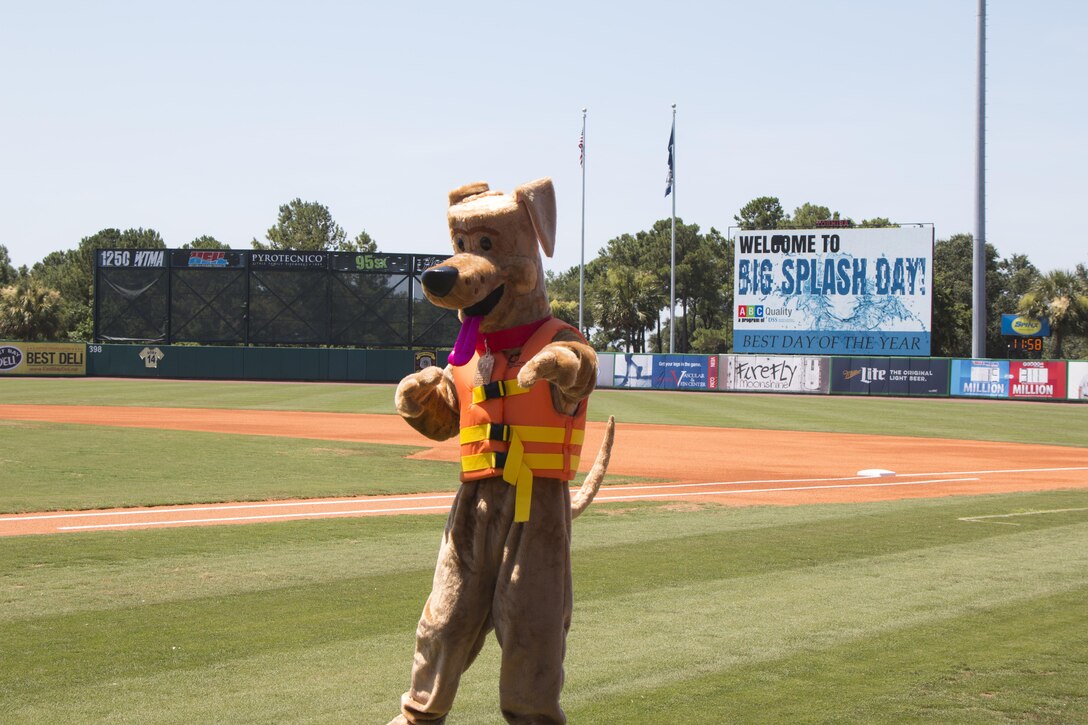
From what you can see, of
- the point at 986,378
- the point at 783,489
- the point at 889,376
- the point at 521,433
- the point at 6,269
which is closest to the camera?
the point at 521,433

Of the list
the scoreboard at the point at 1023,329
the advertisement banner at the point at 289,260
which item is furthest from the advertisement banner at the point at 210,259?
the scoreboard at the point at 1023,329

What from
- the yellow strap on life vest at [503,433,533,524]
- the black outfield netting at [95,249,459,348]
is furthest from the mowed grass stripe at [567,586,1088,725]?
the black outfield netting at [95,249,459,348]

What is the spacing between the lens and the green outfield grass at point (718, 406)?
30219 millimetres

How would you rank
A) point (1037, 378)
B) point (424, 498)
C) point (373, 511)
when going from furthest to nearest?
1. point (1037, 378)
2. point (424, 498)
3. point (373, 511)

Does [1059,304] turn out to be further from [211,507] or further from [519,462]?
[519,462]

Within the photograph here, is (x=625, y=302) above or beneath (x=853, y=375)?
above

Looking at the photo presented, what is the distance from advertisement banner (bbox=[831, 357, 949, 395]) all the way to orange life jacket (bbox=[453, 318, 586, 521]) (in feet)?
149

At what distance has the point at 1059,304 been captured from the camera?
59906mm

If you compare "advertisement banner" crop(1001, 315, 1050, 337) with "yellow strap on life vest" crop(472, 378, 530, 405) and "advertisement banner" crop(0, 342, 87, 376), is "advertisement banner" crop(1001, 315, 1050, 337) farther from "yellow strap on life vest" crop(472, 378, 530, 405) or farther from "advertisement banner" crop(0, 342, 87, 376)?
"yellow strap on life vest" crop(472, 378, 530, 405)

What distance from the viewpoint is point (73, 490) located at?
13.9 meters

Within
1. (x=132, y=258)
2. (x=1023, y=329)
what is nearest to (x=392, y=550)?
(x=132, y=258)

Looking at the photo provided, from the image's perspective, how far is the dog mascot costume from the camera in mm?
4367

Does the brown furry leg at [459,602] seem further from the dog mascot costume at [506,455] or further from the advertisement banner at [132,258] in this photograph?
the advertisement banner at [132,258]

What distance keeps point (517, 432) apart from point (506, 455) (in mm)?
111
